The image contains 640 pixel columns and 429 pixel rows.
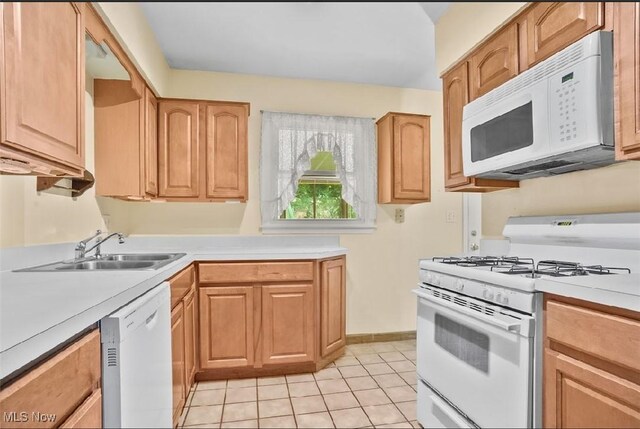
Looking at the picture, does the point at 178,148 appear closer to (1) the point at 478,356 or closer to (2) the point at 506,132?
(2) the point at 506,132

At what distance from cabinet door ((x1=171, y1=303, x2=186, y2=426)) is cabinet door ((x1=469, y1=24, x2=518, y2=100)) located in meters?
2.03

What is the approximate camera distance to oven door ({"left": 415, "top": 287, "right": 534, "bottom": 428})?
1.20 meters

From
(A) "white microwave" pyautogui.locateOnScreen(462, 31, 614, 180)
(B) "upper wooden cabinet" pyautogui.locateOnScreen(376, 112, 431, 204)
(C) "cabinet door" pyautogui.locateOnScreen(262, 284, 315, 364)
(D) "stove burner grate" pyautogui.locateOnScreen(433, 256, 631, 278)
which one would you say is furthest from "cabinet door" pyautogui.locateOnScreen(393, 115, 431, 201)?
(D) "stove burner grate" pyautogui.locateOnScreen(433, 256, 631, 278)

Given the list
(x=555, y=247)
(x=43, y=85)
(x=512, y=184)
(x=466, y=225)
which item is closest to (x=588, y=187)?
(x=555, y=247)

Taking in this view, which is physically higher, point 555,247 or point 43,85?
point 43,85

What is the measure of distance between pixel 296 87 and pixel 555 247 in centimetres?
232

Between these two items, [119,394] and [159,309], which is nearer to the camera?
[119,394]

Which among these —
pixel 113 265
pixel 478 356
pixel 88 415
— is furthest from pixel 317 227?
pixel 88 415

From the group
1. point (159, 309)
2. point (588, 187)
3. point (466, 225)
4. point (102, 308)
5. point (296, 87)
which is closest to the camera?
point (102, 308)

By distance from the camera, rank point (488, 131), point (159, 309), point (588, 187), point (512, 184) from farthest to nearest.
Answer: point (512, 184)
point (488, 131)
point (588, 187)
point (159, 309)

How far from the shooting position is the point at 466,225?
3.33 metres

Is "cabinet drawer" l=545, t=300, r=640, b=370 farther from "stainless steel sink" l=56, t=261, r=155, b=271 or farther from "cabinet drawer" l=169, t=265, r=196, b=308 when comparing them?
"stainless steel sink" l=56, t=261, r=155, b=271

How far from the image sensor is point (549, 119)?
1.43 metres

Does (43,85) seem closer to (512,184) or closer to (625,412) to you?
(625,412)
